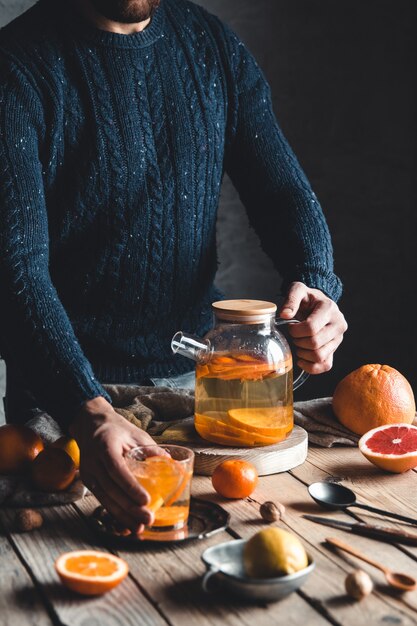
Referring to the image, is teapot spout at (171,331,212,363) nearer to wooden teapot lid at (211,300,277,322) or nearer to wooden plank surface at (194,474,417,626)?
wooden teapot lid at (211,300,277,322)

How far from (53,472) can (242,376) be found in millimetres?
353

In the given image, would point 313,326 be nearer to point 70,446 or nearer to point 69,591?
point 70,446

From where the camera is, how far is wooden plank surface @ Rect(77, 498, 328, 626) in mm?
999

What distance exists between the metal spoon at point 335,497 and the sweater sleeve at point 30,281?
1.25 ft

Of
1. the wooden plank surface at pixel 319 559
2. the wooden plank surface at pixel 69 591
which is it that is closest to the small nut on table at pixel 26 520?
the wooden plank surface at pixel 69 591

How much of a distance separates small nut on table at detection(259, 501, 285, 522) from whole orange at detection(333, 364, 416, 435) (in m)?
0.39

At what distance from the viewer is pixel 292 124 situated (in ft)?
9.70

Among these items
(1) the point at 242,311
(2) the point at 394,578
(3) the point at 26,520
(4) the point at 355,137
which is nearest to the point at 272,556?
(2) the point at 394,578

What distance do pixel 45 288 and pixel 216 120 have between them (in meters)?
0.62

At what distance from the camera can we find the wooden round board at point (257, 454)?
1437mm

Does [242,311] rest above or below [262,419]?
above

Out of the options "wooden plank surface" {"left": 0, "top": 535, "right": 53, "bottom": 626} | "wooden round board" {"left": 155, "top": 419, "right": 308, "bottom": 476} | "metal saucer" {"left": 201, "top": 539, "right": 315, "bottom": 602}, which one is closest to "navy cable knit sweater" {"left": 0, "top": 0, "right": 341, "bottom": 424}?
"wooden round board" {"left": 155, "top": 419, "right": 308, "bottom": 476}

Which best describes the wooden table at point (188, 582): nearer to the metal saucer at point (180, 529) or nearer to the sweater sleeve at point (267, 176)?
the metal saucer at point (180, 529)

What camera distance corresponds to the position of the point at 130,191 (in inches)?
69.9
